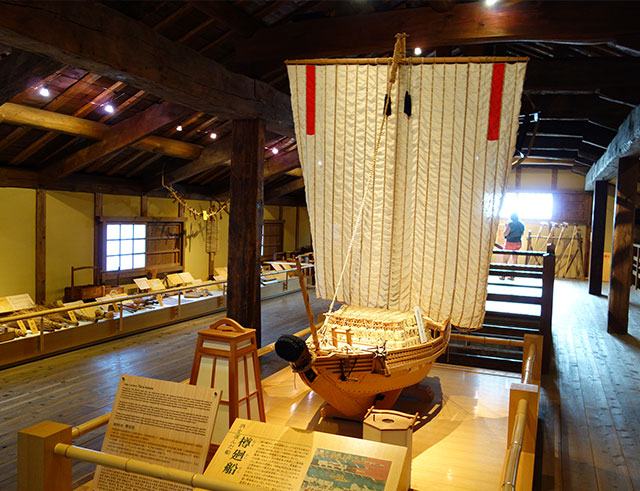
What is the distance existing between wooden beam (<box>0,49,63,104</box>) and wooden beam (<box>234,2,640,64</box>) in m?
1.95

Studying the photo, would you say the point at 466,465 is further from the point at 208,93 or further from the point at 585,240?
the point at 585,240

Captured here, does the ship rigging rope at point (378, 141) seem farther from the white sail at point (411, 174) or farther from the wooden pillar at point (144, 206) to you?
the wooden pillar at point (144, 206)

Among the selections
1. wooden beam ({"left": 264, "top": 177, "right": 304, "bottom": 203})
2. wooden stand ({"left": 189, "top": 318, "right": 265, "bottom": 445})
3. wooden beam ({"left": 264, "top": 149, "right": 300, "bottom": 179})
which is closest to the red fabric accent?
wooden stand ({"left": 189, "top": 318, "right": 265, "bottom": 445})

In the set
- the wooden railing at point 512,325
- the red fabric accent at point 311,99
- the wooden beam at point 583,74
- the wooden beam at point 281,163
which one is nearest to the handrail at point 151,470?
the red fabric accent at point 311,99

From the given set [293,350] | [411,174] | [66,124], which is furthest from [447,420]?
[66,124]

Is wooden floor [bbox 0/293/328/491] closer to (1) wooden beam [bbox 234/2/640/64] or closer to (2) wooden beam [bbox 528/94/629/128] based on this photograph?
(1) wooden beam [bbox 234/2/640/64]

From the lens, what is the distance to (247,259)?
5742 mm

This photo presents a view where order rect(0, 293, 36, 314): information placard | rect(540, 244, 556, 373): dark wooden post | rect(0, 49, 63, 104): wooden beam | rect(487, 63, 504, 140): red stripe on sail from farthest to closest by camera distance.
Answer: rect(0, 293, 36, 314): information placard, rect(540, 244, 556, 373): dark wooden post, rect(0, 49, 63, 104): wooden beam, rect(487, 63, 504, 140): red stripe on sail

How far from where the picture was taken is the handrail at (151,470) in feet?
6.44

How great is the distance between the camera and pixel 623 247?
29.9ft

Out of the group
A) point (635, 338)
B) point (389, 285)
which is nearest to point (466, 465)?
point (389, 285)

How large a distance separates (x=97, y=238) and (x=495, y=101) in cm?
762

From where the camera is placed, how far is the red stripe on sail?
390cm

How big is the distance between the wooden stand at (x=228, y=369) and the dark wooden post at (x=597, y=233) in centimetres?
1100
